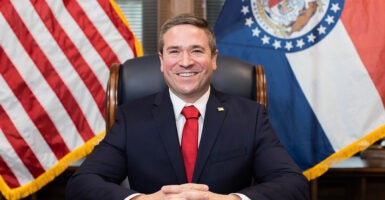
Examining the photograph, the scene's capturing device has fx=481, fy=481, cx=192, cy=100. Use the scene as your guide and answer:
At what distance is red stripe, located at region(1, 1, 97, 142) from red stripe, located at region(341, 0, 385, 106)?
152 centimetres

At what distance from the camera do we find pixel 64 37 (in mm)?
2650

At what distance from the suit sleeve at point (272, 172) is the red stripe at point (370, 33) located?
1.05 m

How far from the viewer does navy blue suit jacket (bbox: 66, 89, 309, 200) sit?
164 cm

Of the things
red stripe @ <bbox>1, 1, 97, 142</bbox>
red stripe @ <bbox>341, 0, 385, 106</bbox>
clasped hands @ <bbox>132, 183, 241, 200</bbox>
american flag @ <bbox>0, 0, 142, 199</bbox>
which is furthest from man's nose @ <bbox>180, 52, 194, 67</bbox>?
red stripe @ <bbox>341, 0, 385, 106</bbox>

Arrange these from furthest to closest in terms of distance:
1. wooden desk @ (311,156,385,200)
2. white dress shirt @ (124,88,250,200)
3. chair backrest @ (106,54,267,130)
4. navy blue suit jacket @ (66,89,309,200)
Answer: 1. wooden desk @ (311,156,385,200)
2. chair backrest @ (106,54,267,130)
3. white dress shirt @ (124,88,250,200)
4. navy blue suit jacket @ (66,89,309,200)

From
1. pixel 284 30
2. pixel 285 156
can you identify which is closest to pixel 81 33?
pixel 284 30

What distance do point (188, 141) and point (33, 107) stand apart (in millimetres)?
1252

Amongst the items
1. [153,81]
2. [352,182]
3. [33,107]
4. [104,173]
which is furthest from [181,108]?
[352,182]

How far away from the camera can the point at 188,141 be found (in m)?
1.73

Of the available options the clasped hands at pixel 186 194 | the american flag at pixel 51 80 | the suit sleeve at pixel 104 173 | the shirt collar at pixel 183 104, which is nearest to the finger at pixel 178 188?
the clasped hands at pixel 186 194

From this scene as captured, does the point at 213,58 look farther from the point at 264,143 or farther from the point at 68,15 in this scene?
the point at 68,15

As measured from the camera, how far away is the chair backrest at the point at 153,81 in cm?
196

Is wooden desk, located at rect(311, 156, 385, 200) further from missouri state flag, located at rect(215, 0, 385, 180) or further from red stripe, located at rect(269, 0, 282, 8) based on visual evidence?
red stripe, located at rect(269, 0, 282, 8)

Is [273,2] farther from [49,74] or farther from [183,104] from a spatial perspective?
[49,74]
